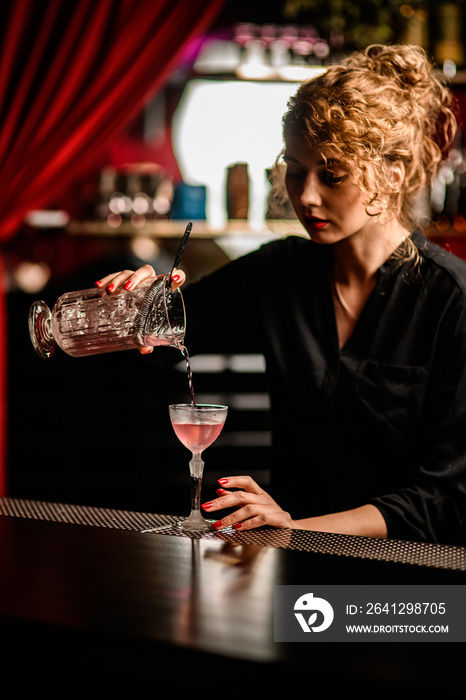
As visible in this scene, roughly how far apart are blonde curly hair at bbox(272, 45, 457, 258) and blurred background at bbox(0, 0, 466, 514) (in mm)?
1666

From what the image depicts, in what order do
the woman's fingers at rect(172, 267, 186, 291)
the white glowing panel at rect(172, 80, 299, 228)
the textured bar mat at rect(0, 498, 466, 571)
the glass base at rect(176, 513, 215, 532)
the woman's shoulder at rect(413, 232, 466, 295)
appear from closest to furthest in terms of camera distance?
the textured bar mat at rect(0, 498, 466, 571) → the glass base at rect(176, 513, 215, 532) → the woman's fingers at rect(172, 267, 186, 291) → the woman's shoulder at rect(413, 232, 466, 295) → the white glowing panel at rect(172, 80, 299, 228)

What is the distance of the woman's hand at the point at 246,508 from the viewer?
1118mm

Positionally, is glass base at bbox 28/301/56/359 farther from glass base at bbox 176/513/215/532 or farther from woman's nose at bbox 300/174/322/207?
woman's nose at bbox 300/174/322/207

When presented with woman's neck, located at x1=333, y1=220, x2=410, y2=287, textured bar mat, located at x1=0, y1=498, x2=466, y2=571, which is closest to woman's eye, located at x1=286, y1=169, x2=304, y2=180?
woman's neck, located at x1=333, y1=220, x2=410, y2=287

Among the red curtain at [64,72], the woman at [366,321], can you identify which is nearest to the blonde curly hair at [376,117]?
the woman at [366,321]

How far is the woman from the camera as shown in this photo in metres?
1.38

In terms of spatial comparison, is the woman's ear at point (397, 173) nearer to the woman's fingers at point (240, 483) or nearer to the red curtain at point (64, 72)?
the woman's fingers at point (240, 483)

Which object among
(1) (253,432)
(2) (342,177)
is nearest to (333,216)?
(2) (342,177)

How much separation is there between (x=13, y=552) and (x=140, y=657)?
1.11 ft

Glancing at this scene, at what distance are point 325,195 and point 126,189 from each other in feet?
6.96

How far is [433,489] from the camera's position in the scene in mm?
1344

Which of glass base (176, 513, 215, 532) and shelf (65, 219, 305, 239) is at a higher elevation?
shelf (65, 219, 305, 239)

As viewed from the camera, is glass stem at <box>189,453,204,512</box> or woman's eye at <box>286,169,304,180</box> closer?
glass stem at <box>189,453,204,512</box>

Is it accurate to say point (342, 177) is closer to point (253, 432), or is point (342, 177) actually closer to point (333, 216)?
point (333, 216)
